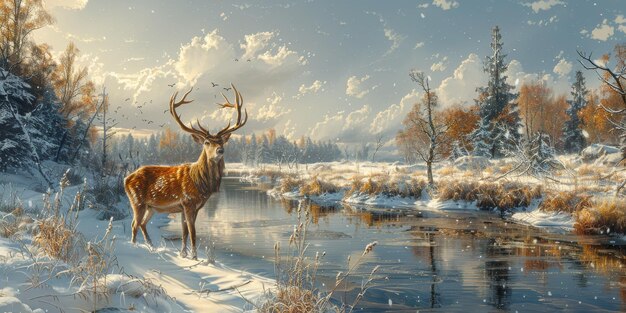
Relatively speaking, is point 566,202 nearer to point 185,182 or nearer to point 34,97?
point 185,182

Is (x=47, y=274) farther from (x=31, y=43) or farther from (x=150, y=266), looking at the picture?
(x=31, y=43)

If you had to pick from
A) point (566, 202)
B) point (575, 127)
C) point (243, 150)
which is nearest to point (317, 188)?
point (566, 202)

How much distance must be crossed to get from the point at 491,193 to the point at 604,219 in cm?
649

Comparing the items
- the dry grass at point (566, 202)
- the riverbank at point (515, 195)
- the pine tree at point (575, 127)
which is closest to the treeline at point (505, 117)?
the pine tree at point (575, 127)

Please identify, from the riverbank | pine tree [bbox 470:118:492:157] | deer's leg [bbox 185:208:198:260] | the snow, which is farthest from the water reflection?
pine tree [bbox 470:118:492:157]

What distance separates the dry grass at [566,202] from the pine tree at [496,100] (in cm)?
2625

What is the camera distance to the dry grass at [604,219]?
42.6 ft

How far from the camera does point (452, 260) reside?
9.70m

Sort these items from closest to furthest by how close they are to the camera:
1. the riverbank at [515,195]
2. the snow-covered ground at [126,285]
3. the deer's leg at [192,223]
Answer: the snow-covered ground at [126,285] < the deer's leg at [192,223] < the riverbank at [515,195]

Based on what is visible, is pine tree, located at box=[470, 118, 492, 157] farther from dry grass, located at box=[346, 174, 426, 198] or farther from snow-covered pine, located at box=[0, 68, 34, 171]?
snow-covered pine, located at box=[0, 68, 34, 171]

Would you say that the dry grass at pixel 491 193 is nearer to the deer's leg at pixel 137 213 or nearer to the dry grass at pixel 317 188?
the dry grass at pixel 317 188

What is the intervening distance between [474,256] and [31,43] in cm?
2277

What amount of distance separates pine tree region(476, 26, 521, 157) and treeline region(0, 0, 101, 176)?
31190 millimetres

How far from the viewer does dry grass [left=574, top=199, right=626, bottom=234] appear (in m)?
13.0
